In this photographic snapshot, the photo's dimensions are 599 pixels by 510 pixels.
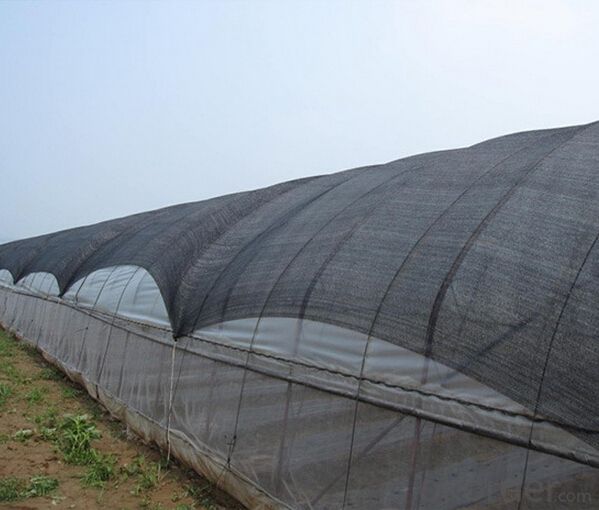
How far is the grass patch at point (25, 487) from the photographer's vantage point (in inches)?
276

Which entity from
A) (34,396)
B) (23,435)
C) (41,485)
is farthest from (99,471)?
(34,396)

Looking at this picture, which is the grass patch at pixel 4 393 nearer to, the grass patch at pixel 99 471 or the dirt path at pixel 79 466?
the dirt path at pixel 79 466

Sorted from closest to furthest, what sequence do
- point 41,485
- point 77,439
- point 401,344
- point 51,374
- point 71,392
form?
1. point 401,344
2. point 41,485
3. point 77,439
4. point 71,392
5. point 51,374

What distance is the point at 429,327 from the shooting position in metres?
5.04

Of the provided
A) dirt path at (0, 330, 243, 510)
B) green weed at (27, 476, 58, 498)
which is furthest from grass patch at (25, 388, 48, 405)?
green weed at (27, 476, 58, 498)

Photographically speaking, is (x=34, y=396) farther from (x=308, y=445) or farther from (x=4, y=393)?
(x=308, y=445)

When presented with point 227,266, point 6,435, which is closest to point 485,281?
point 227,266

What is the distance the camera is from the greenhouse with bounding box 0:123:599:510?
4.25 m

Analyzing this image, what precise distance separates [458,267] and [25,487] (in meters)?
6.45

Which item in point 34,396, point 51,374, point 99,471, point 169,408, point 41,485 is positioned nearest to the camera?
point 41,485

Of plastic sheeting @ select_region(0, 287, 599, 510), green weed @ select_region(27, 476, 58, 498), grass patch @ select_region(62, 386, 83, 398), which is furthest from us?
grass patch @ select_region(62, 386, 83, 398)

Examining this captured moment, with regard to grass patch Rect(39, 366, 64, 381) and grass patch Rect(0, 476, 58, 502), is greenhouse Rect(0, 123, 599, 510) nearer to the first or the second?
grass patch Rect(0, 476, 58, 502)

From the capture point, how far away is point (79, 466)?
8.27 meters

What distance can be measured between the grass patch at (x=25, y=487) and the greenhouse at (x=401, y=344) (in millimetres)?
1789
